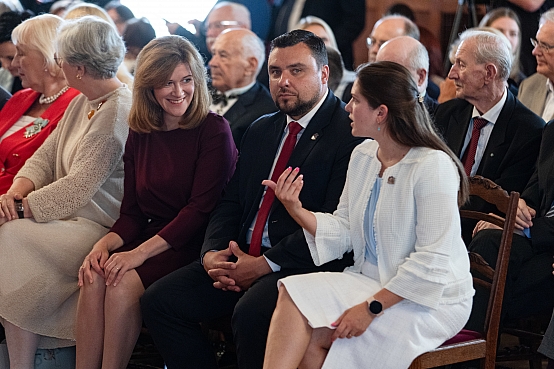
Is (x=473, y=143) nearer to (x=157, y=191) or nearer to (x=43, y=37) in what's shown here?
(x=157, y=191)

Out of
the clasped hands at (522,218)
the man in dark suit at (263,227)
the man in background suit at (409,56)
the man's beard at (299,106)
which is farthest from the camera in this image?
the man in background suit at (409,56)

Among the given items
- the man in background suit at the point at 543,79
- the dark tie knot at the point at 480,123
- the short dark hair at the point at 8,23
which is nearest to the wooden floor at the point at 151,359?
the dark tie knot at the point at 480,123

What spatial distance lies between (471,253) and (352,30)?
11.9 feet

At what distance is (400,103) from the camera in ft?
7.99

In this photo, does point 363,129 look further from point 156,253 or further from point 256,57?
point 256,57

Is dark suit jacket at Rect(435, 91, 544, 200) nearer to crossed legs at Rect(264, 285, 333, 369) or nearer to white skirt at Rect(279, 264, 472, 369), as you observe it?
white skirt at Rect(279, 264, 472, 369)

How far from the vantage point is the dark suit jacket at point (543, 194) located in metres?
2.82

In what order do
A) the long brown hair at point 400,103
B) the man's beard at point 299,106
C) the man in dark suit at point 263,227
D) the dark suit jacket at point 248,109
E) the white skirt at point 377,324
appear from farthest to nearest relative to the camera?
the dark suit jacket at point 248,109 → the man's beard at point 299,106 → the man in dark suit at point 263,227 → the long brown hair at point 400,103 → the white skirt at point 377,324

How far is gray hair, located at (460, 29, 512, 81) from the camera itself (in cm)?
332

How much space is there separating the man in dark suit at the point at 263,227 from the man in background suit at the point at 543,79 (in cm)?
99

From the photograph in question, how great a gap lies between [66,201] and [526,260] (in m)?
1.88

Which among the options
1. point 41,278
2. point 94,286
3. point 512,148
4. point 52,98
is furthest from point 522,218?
point 52,98

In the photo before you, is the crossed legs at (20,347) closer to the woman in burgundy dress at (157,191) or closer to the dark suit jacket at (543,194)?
the woman in burgundy dress at (157,191)

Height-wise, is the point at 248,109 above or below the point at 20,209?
above
